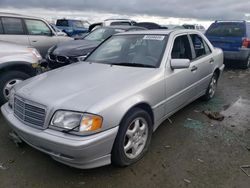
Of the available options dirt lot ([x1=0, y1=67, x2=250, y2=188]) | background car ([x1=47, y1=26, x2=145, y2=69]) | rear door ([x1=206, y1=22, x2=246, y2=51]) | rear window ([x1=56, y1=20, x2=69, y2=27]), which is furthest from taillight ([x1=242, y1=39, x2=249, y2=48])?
rear window ([x1=56, y1=20, x2=69, y2=27])

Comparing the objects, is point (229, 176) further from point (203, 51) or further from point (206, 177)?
point (203, 51)

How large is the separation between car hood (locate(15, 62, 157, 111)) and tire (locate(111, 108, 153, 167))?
1.04 ft

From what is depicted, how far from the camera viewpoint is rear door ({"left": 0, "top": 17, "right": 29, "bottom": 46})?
6.26m

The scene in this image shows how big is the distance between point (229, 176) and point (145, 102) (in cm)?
128

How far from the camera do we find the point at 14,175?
2602mm

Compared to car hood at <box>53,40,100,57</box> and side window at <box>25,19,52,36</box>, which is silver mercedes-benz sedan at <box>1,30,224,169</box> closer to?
car hood at <box>53,40,100,57</box>

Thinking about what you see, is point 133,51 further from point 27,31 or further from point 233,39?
point 233,39

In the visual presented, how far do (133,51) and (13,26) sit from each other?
4.57m

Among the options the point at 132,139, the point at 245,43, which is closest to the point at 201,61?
the point at 132,139

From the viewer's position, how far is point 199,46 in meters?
4.40

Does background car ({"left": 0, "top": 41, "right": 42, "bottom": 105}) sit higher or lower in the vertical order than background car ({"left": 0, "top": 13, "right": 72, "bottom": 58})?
lower

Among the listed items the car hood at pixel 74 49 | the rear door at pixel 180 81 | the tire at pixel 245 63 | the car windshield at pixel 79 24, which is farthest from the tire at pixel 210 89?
the car windshield at pixel 79 24

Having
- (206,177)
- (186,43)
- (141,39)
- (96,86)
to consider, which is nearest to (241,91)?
(186,43)

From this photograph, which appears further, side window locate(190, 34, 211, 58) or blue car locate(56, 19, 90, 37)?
blue car locate(56, 19, 90, 37)
